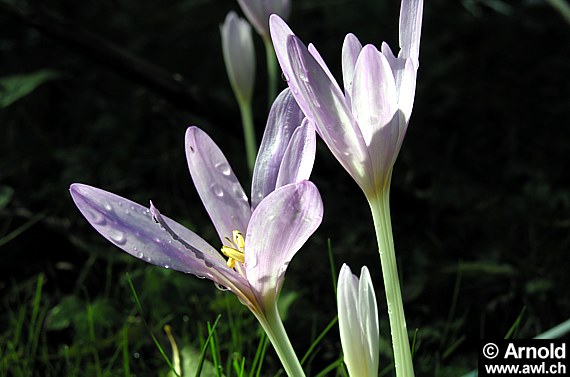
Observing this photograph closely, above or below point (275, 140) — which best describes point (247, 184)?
below

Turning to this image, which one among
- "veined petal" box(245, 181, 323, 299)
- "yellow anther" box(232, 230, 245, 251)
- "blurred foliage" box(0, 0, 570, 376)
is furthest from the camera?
"blurred foliage" box(0, 0, 570, 376)

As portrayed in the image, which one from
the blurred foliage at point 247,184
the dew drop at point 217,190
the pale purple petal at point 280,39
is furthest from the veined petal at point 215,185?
the blurred foliage at point 247,184

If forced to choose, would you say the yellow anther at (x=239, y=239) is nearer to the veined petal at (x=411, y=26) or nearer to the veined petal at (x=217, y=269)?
the veined petal at (x=217, y=269)

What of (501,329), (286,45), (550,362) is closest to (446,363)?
(501,329)

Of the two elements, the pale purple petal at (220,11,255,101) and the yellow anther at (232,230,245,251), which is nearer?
the yellow anther at (232,230,245,251)

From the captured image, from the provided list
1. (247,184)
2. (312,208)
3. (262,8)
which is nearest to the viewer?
(312,208)

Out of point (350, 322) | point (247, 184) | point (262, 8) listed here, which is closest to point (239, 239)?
point (350, 322)

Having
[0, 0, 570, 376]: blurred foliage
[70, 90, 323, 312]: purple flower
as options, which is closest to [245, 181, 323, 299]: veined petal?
[70, 90, 323, 312]: purple flower

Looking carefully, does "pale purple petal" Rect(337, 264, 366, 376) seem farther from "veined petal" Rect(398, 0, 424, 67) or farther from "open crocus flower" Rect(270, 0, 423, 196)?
"veined petal" Rect(398, 0, 424, 67)

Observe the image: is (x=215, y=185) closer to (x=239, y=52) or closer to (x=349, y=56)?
(x=349, y=56)
